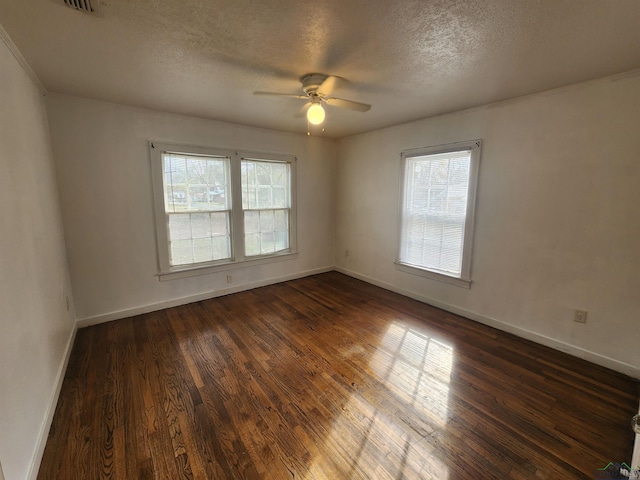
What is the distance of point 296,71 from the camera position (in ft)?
7.16

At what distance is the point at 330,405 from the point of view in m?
1.96

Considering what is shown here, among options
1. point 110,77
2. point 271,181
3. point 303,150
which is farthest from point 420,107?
point 110,77

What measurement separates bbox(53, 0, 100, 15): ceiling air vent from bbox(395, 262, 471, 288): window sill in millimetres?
3851

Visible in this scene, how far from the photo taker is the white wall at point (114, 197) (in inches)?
113

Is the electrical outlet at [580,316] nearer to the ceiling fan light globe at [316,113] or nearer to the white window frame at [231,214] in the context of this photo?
the ceiling fan light globe at [316,113]

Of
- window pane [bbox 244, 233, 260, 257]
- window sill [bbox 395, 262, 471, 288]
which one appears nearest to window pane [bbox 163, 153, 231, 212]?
window pane [bbox 244, 233, 260, 257]

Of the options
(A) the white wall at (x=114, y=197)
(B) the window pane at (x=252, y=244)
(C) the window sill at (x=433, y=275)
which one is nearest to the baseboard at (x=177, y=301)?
(A) the white wall at (x=114, y=197)

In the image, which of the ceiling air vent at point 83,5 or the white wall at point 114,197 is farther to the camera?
the white wall at point 114,197

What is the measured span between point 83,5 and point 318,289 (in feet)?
12.3

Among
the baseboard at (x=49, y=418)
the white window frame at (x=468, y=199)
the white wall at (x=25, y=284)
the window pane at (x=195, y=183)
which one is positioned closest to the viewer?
the white wall at (x=25, y=284)

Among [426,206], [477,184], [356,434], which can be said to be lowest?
[356,434]

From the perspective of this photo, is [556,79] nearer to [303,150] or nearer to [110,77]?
[303,150]

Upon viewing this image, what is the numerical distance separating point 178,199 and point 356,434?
3257mm

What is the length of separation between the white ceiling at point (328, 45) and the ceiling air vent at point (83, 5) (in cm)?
5
